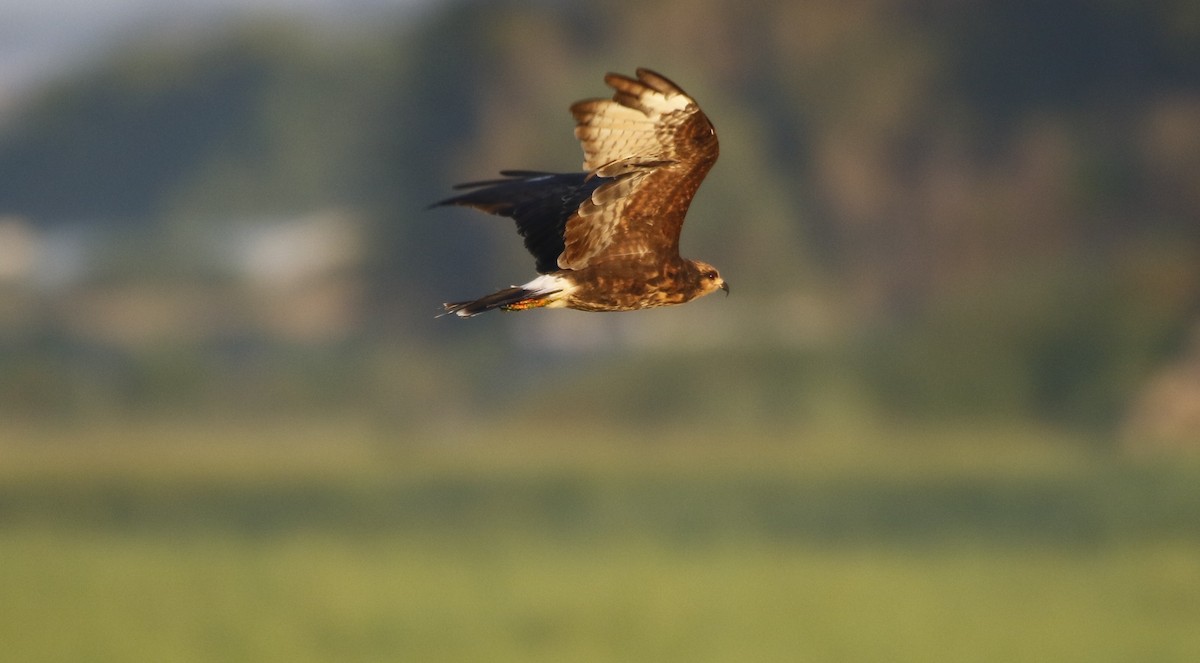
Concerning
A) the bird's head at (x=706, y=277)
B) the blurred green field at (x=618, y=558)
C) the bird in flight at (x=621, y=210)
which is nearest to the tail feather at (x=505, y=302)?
the bird in flight at (x=621, y=210)

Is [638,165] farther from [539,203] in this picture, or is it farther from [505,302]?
[539,203]

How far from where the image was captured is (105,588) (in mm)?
59188

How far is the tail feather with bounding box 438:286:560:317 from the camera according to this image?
8820 mm

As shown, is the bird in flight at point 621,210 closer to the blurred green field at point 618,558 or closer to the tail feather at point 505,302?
the tail feather at point 505,302

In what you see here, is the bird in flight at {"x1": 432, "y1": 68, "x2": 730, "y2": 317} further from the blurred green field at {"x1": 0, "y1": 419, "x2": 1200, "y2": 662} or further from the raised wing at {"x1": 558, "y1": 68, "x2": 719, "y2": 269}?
the blurred green field at {"x1": 0, "y1": 419, "x2": 1200, "y2": 662}

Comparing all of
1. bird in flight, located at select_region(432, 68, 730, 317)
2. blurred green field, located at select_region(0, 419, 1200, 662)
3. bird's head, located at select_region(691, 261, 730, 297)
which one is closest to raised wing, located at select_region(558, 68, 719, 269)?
bird in flight, located at select_region(432, 68, 730, 317)

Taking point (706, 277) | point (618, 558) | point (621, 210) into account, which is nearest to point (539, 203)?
point (621, 210)

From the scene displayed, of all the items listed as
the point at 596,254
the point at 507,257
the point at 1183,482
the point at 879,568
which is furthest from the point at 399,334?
the point at 596,254

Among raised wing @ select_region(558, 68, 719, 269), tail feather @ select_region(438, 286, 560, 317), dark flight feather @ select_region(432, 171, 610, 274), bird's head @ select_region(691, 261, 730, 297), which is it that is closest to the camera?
raised wing @ select_region(558, 68, 719, 269)

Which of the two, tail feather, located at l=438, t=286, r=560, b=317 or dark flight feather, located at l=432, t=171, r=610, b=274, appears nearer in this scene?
tail feather, located at l=438, t=286, r=560, b=317

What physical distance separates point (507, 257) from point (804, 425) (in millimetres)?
A: 16932

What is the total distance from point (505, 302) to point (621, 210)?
806 mm

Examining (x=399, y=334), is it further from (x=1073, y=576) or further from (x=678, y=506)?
(x=1073, y=576)

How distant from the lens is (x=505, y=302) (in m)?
9.00
